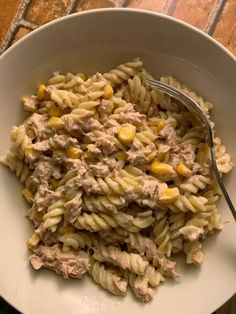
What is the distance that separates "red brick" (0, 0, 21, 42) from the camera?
5.43ft

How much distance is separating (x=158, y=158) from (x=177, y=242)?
0.74ft

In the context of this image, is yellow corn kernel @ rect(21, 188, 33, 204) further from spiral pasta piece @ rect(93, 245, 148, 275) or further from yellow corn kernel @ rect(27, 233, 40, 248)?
spiral pasta piece @ rect(93, 245, 148, 275)

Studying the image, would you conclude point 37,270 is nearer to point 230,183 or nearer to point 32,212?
point 32,212

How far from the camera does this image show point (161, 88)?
55.6 inches

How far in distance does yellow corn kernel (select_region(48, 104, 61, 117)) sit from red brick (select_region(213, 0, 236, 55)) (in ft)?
1.84

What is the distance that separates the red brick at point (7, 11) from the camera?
166 centimetres

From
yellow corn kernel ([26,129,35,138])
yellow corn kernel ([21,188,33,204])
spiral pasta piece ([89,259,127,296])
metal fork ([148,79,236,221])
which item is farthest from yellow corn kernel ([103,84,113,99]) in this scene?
spiral pasta piece ([89,259,127,296])

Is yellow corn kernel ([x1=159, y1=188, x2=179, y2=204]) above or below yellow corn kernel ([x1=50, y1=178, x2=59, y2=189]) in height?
above

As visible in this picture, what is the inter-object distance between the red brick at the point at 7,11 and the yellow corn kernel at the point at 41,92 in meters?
0.34

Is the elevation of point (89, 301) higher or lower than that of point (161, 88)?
lower

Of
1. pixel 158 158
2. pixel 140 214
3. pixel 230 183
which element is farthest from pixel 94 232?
pixel 230 183

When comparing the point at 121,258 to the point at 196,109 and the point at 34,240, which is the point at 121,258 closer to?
the point at 34,240

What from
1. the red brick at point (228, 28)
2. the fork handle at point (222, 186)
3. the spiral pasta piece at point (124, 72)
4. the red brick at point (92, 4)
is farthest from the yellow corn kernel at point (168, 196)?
the red brick at point (92, 4)

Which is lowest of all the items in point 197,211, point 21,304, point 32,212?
point 21,304
